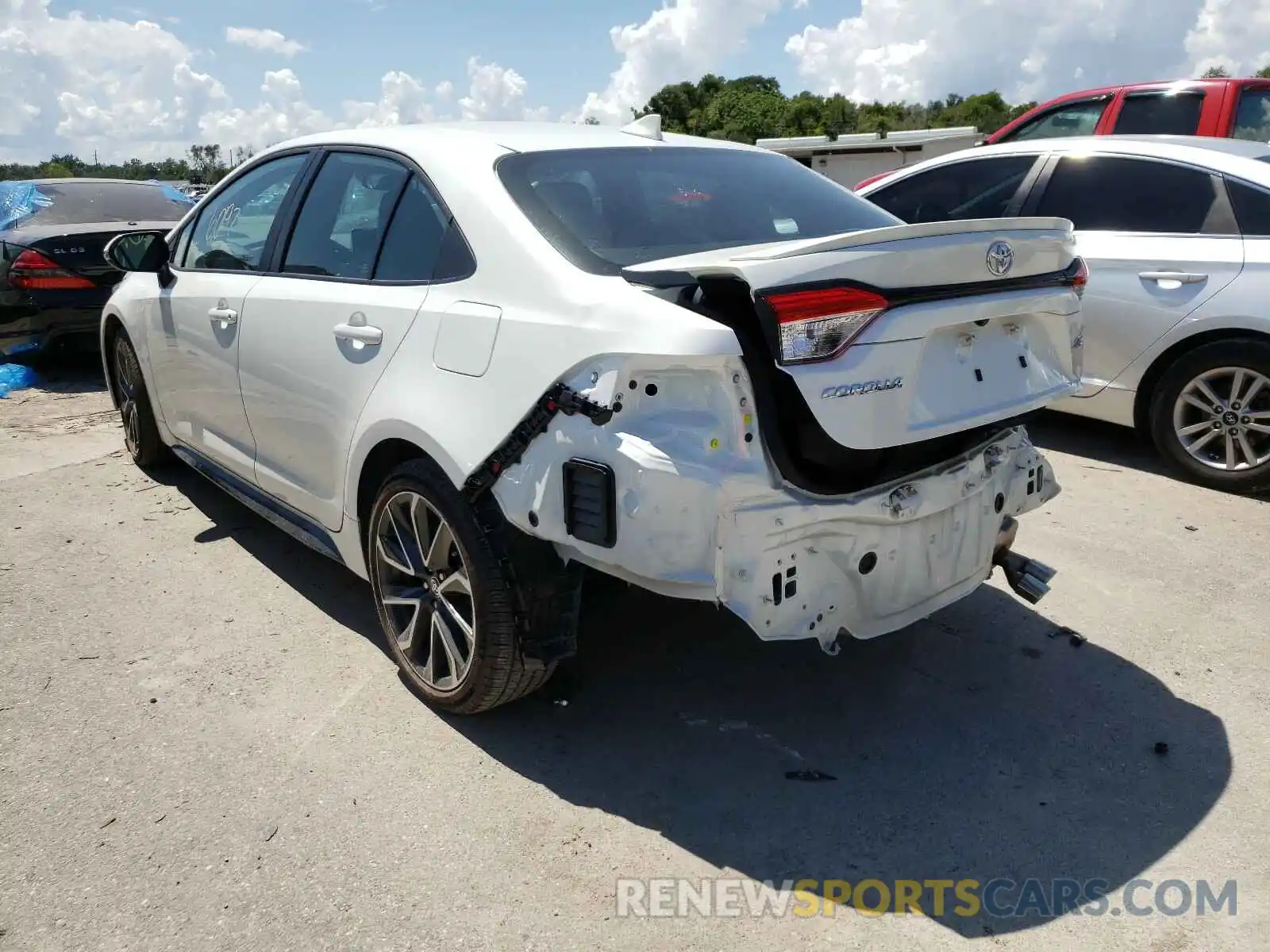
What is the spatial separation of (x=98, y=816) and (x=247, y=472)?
1.65 m

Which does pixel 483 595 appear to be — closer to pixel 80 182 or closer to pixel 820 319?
pixel 820 319

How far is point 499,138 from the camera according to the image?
318 cm

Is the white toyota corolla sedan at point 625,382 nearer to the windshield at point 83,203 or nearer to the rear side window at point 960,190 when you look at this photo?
the rear side window at point 960,190

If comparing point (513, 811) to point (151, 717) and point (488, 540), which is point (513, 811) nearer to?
point (488, 540)

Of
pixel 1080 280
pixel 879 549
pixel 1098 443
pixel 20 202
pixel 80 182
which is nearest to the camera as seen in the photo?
pixel 879 549

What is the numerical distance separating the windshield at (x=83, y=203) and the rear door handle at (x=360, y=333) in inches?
265

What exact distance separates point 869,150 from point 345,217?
2415 centimetres

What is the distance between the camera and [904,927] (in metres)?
2.28

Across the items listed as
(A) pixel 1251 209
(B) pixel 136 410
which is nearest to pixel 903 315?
(A) pixel 1251 209

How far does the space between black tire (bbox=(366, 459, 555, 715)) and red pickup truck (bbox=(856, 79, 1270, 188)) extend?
5314mm

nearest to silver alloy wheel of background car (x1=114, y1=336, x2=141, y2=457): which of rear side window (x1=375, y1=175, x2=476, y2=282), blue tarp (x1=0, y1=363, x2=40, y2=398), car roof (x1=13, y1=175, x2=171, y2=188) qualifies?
rear side window (x1=375, y1=175, x2=476, y2=282)

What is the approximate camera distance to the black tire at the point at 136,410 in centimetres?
523

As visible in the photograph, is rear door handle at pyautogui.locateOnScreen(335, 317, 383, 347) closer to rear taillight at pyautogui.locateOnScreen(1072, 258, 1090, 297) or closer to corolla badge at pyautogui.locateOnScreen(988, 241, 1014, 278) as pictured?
corolla badge at pyautogui.locateOnScreen(988, 241, 1014, 278)

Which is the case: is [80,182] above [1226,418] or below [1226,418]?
above
